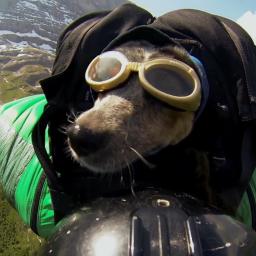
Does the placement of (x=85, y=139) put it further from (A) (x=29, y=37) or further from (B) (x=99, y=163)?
(A) (x=29, y=37)

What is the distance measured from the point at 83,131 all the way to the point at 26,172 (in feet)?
5.36

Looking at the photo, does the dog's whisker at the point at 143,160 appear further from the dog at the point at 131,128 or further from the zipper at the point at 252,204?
the zipper at the point at 252,204

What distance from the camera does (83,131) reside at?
2592 millimetres

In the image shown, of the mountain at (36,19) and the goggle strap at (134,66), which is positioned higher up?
the goggle strap at (134,66)

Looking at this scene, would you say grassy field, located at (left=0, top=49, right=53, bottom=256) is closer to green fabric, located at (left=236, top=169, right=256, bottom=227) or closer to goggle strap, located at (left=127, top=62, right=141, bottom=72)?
green fabric, located at (left=236, top=169, right=256, bottom=227)

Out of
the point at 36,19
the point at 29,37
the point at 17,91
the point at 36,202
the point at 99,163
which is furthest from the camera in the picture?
the point at 36,19

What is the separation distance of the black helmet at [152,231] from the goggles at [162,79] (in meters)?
0.53

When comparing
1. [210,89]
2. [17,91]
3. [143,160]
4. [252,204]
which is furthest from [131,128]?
[17,91]

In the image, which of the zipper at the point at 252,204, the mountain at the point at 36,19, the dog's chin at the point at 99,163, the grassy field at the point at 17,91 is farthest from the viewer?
the mountain at the point at 36,19

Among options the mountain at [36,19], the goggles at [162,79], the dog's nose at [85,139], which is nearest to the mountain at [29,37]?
the mountain at [36,19]

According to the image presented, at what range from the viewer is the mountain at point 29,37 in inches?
3246

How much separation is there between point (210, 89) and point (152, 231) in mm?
1108

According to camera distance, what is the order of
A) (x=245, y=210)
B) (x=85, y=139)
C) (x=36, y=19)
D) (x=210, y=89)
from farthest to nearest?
(x=36, y=19) < (x=245, y=210) < (x=210, y=89) < (x=85, y=139)

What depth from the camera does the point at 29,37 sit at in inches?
4929
